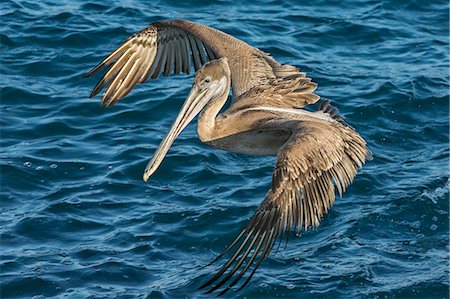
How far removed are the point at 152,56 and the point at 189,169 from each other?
5.01ft

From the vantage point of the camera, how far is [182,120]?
756 centimetres

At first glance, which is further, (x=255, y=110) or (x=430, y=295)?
(x=430, y=295)

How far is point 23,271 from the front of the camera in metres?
8.71

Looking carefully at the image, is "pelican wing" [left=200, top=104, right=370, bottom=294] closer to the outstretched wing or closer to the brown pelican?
the brown pelican

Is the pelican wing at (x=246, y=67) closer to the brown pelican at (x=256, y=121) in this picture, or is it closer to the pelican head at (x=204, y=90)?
the brown pelican at (x=256, y=121)

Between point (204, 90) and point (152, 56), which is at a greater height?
point (204, 90)

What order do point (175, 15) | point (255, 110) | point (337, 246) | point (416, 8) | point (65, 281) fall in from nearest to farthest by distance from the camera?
point (255, 110) < point (65, 281) < point (337, 246) < point (175, 15) < point (416, 8)

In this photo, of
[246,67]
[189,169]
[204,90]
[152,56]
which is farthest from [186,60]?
[204,90]

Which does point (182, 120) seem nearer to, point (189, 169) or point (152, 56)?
point (152, 56)

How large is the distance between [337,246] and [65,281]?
2519mm

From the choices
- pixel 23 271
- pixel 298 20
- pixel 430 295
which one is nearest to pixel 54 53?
pixel 298 20

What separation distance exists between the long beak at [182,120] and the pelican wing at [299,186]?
831mm

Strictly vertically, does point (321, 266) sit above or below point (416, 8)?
below

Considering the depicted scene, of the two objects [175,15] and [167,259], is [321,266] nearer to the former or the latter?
[167,259]
